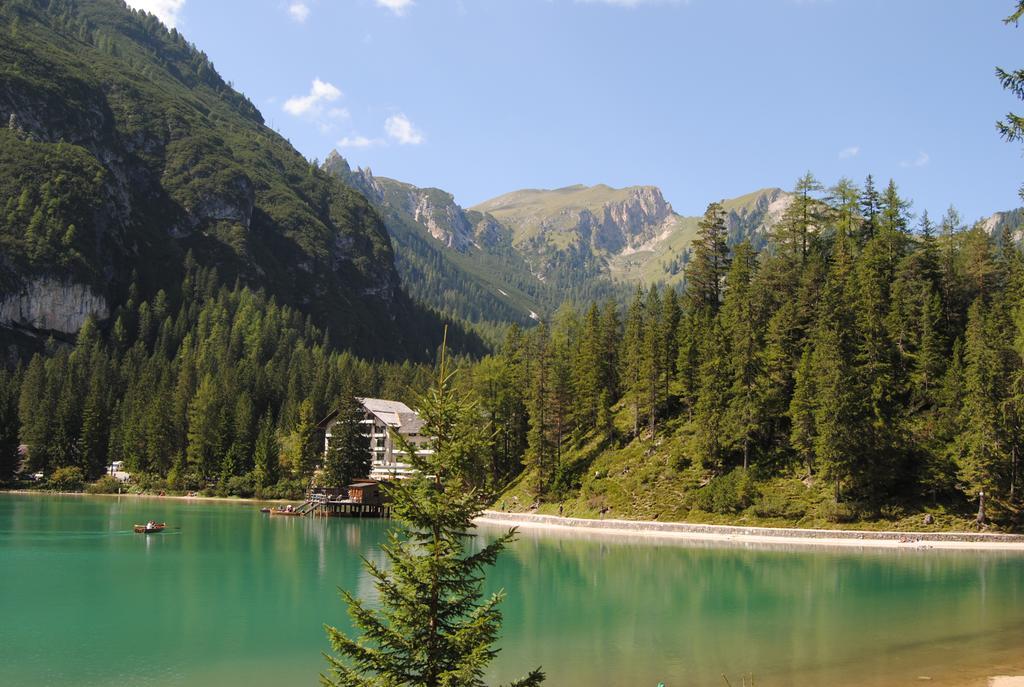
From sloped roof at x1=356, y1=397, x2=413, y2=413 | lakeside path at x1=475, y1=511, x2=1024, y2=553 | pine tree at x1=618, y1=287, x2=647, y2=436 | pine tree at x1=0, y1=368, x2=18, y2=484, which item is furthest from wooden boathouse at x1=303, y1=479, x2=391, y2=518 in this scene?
pine tree at x1=0, y1=368, x2=18, y2=484

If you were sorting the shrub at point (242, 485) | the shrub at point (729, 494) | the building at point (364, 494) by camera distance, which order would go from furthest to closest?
the shrub at point (242, 485)
the building at point (364, 494)
the shrub at point (729, 494)

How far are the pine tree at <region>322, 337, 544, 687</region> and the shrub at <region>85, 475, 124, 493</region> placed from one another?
12523 centimetres

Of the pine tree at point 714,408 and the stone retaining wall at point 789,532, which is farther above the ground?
the pine tree at point 714,408

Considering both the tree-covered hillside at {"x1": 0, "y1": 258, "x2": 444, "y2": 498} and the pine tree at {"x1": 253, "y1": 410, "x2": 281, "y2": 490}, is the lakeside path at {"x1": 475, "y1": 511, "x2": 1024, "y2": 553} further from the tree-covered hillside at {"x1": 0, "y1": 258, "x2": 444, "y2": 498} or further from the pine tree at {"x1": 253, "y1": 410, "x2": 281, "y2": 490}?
the tree-covered hillside at {"x1": 0, "y1": 258, "x2": 444, "y2": 498}

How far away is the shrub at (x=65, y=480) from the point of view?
410ft

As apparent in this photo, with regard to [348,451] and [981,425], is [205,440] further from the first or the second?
[981,425]

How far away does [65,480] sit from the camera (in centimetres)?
12519

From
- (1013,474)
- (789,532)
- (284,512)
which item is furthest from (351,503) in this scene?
(1013,474)

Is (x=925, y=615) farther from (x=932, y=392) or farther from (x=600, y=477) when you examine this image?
(x=600, y=477)

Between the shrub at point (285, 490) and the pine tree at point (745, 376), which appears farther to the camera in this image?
the shrub at point (285, 490)

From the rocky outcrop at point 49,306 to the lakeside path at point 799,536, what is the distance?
155 meters

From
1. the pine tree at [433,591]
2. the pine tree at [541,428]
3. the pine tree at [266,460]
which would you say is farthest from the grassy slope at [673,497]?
the pine tree at [433,591]

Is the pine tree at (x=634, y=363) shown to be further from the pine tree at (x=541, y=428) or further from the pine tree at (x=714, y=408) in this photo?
the pine tree at (x=714, y=408)

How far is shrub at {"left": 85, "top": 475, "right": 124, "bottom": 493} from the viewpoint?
413 ft
